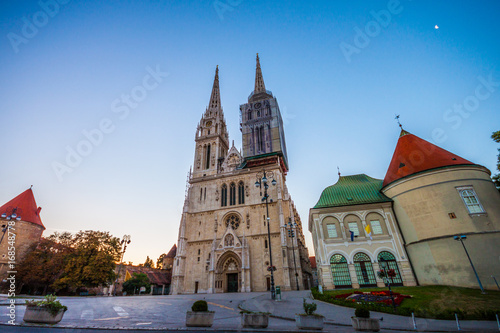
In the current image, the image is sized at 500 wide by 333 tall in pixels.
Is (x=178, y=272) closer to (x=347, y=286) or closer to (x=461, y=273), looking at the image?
(x=347, y=286)

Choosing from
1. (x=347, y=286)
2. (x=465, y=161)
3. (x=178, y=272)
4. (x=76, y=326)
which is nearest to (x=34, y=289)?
(x=178, y=272)

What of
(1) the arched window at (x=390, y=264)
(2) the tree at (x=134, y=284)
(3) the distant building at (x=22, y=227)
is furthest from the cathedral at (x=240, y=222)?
(3) the distant building at (x=22, y=227)

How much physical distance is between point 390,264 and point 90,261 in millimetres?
36885

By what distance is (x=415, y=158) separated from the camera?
944 inches

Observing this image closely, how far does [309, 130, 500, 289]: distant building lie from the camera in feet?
61.6

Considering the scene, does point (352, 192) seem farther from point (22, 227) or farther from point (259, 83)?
point (22, 227)

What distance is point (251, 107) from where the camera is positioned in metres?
51.6

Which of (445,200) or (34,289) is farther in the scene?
(34,289)

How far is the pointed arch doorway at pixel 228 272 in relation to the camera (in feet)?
107

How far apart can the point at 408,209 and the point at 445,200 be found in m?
3.00

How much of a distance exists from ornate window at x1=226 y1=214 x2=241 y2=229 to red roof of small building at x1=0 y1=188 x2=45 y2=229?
33.7 meters

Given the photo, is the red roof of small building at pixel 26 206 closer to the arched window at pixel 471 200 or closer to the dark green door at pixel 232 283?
the dark green door at pixel 232 283

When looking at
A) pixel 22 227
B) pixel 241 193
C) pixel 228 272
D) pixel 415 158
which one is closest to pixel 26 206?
pixel 22 227

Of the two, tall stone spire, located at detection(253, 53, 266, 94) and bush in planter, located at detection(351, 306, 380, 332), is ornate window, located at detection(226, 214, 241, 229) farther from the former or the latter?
tall stone spire, located at detection(253, 53, 266, 94)
